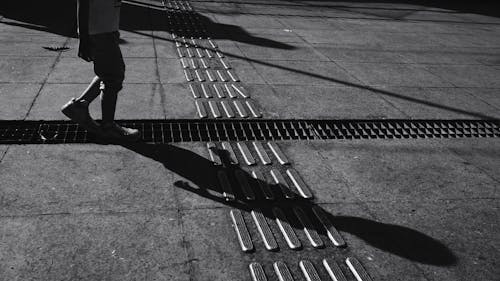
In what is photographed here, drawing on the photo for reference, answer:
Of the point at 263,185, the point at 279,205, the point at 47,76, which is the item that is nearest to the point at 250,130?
the point at 263,185

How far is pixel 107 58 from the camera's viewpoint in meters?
4.19

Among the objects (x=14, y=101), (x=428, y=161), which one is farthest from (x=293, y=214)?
(x=14, y=101)

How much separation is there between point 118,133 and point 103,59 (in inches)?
31.5

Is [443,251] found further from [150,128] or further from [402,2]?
[402,2]

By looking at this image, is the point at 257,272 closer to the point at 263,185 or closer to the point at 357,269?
the point at 357,269

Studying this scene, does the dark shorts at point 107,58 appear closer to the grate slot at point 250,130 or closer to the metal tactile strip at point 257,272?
the grate slot at point 250,130

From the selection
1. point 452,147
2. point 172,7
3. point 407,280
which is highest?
point 172,7

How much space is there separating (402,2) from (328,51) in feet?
31.5

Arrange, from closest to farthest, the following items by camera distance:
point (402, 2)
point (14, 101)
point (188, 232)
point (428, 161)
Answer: point (188, 232) → point (428, 161) → point (14, 101) → point (402, 2)

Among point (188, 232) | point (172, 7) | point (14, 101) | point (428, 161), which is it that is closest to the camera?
point (188, 232)

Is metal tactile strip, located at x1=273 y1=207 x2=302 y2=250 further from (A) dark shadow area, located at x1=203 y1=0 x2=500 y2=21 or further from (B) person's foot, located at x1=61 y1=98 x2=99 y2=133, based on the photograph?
(A) dark shadow area, located at x1=203 y1=0 x2=500 y2=21

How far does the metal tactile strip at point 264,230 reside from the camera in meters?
3.30

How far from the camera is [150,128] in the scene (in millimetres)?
5000

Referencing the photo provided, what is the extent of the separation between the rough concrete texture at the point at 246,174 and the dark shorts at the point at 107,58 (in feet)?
2.32
